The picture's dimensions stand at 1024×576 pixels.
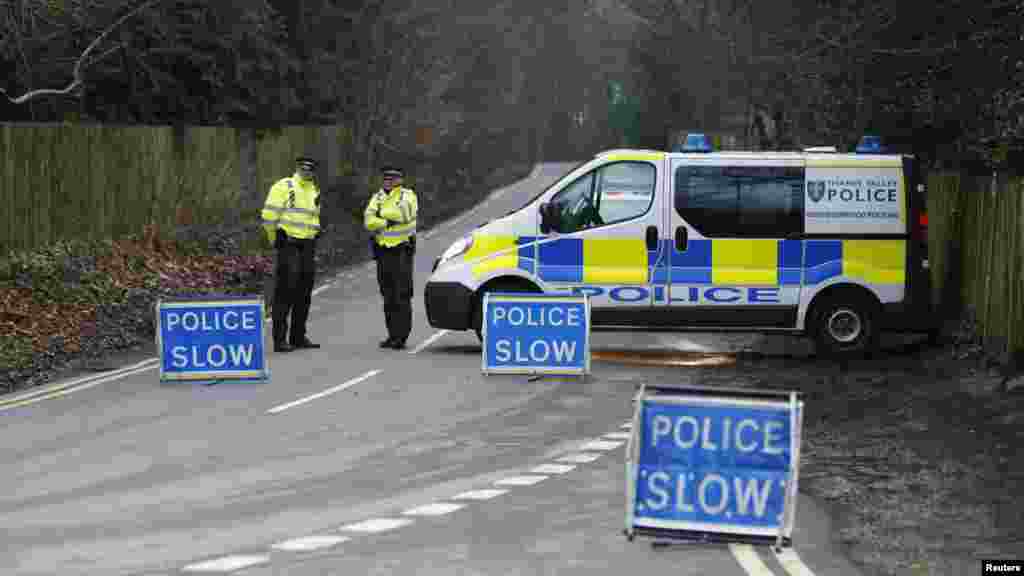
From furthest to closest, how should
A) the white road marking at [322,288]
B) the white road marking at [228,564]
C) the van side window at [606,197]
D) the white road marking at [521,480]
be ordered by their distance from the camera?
the white road marking at [322,288] → the van side window at [606,197] → the white road marking at [521,480] → the white road marking at [228,564]

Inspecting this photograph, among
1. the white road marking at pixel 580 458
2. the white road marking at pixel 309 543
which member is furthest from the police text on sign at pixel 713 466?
the white road marking at pixel 580 458

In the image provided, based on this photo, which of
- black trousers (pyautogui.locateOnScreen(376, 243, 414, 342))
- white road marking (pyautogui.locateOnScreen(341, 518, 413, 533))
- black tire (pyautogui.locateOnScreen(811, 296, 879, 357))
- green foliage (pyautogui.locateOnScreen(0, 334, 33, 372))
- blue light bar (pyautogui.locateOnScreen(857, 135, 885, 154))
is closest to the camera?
white road marking (pyautogui.locateOnScreen(341, 518, 413, 533))

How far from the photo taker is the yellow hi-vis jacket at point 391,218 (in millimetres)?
20094

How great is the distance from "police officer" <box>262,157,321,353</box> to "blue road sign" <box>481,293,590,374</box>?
9.60ft

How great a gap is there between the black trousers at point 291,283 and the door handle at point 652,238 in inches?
145

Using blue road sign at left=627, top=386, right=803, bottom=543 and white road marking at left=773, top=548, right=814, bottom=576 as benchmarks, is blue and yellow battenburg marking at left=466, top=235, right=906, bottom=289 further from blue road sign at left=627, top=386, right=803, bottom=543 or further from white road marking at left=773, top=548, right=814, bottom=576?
blue road sign at left=627, top=386, right=803, bottom=543

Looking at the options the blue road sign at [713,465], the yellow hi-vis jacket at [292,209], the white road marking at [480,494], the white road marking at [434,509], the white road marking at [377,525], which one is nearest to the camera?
the blue road sign at [713,465]

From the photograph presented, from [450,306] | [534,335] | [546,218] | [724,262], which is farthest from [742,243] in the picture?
[450,306]

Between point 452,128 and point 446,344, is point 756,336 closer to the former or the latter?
point 446,344

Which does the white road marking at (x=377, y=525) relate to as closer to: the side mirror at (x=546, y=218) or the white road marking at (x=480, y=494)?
the white road marking at (x=480, y=494)

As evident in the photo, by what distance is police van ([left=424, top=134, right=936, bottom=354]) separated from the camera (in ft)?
63.2

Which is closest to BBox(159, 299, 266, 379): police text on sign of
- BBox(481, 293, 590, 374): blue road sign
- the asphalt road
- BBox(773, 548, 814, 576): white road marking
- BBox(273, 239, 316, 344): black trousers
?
the asphalt road

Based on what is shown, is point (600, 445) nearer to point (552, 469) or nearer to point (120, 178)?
point (552, 469)

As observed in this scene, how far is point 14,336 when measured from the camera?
19.6 metres
